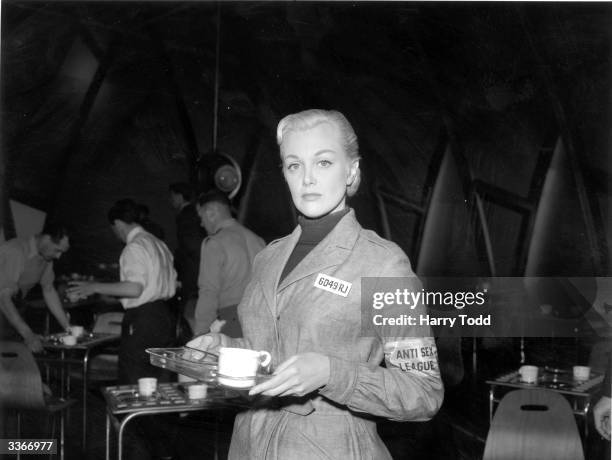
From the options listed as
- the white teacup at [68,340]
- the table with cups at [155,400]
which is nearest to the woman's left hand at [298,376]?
the table with cups at [155,400]

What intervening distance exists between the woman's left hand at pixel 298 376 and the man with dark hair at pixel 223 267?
1.95m

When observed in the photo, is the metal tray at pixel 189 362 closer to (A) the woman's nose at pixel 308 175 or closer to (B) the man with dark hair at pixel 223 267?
(A) the woman's nose at pixel 308 175

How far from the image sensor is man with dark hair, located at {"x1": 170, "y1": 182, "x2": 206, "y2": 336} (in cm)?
327

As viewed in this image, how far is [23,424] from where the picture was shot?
305cm

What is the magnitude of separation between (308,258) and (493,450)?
1.08 meters

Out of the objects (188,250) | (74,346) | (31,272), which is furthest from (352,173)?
(188,250)

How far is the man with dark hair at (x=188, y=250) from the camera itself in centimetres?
327

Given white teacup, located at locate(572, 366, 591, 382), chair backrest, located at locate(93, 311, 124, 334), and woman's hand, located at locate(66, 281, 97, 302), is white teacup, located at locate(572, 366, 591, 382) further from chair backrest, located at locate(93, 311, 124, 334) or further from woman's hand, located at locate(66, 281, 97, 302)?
chair backrest, located at locate(93, 311, 124, 334)

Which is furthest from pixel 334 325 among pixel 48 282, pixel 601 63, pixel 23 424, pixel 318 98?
pixel 23 424

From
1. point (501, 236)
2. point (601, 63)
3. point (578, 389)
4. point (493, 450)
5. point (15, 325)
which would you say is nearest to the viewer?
point (493, 450)

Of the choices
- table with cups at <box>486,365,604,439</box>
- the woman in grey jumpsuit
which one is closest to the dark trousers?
table with cups at <box>486,365,604,439</box>

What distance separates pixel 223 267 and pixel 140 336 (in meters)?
0.53

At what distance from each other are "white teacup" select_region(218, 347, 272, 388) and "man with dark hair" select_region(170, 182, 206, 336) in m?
2.36

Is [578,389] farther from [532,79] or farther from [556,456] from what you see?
[532,79]
